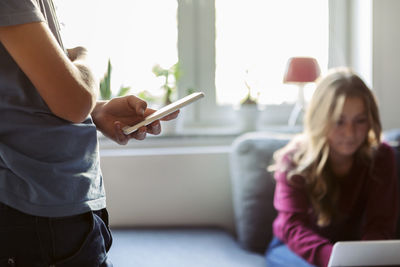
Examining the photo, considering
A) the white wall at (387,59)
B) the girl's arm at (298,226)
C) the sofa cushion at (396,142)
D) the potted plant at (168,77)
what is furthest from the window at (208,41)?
the girl's arm at (298,226)

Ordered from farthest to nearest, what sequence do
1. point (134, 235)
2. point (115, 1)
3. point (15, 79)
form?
point (115, 1) → point (134, 235) → point (15, 79)

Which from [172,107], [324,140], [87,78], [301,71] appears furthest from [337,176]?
[87,78]

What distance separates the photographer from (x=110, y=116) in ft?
2.86

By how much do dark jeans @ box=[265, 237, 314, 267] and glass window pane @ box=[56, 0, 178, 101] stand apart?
1.06 metres

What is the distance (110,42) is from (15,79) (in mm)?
1863

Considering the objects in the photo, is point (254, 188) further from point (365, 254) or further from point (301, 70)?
point (365, 254)

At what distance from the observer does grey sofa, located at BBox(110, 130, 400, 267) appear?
5.79ft

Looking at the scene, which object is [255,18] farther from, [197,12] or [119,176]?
[119,176]

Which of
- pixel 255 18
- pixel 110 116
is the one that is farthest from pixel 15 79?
pixel 255 18

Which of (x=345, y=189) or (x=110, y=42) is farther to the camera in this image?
(x=110, y=42)

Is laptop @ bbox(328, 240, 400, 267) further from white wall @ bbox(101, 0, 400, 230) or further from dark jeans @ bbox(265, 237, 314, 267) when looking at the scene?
white wall @ bbox(101, 0, 400, 230)

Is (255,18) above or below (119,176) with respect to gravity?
above

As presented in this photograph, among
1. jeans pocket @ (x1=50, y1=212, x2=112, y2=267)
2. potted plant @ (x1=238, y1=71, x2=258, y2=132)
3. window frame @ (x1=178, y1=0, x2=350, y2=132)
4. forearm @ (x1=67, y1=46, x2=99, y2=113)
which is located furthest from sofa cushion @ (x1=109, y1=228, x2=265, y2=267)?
forearm @ (x1=67, y1=46, x2=99, y2=113)

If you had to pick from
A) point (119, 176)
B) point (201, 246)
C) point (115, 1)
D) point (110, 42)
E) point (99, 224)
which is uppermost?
point (115, 1)
